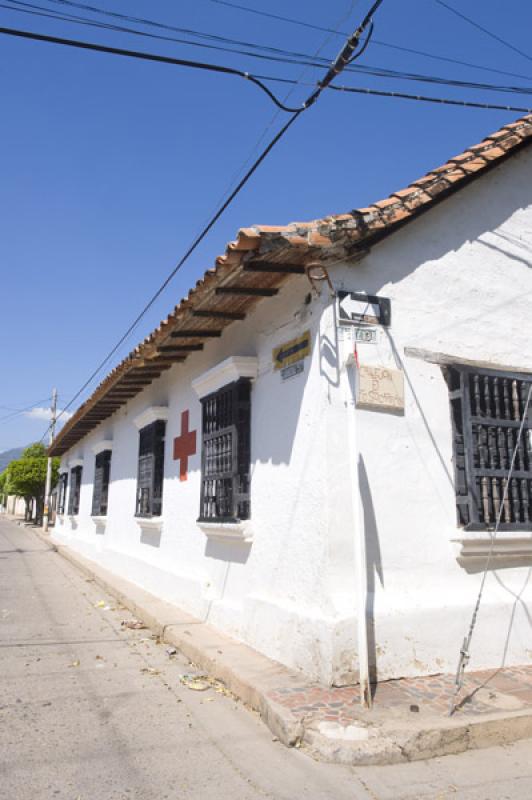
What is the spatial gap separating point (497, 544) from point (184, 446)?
13.1 feet

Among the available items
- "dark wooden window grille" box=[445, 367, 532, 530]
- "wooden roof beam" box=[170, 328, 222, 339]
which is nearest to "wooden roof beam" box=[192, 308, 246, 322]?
"wooden roof beam" box=[170, 328, 222, 339]

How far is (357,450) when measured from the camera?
442 cm

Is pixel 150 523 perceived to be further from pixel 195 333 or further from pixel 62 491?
pixel 62 491

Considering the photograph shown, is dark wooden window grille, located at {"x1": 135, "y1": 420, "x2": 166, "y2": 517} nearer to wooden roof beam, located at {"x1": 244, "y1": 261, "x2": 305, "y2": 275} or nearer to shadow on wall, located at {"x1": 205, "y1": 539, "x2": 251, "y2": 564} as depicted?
shadow on wall, located at {"x1": 205, "y1": 539, "x2": 251, "y2": 564}

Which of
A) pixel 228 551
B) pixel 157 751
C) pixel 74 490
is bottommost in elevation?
pixel 157 751

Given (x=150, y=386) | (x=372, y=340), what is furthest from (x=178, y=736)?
(x=150, y=386)

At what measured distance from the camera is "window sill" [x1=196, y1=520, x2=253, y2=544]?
215 inches

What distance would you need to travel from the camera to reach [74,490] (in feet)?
55.9

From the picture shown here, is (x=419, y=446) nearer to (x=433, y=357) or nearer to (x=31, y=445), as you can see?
(x=433, y=357)

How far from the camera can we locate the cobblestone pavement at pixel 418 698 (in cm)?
368

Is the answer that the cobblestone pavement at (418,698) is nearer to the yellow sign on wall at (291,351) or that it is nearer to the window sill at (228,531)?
the window sill at (228,531)

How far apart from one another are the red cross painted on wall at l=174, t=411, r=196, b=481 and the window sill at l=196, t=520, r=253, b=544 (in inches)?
44.7

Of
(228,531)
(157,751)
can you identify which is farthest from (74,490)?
(157,751)

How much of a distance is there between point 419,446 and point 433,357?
0.79 meters
